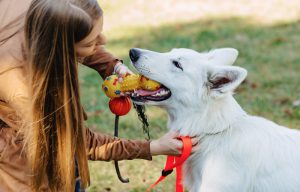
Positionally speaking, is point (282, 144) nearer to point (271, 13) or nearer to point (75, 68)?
point (75, 68)

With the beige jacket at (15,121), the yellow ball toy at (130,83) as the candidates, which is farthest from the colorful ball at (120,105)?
the beige jacket at (15,121)

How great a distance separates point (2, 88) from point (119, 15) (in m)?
8.53

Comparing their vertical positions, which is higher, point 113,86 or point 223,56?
point 223,56

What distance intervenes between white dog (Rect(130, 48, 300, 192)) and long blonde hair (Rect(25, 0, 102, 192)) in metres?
0.50

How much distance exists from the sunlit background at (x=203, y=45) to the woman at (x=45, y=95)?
1.27m

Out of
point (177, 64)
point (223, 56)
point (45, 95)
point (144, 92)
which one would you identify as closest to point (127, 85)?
point (144, 92)

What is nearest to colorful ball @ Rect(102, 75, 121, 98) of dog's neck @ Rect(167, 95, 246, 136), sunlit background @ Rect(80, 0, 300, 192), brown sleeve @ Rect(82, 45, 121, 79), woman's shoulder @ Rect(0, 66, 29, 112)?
brown sleeve @ Rect(82, 45, 121, 79)

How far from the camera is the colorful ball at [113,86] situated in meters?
3.88

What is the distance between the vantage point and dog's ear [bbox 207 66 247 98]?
138 inches

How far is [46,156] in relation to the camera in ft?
11.8

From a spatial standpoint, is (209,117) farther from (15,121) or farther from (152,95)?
(15,121)

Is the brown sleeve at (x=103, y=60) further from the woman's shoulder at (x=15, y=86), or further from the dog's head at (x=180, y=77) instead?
the woman's shoulder at (x=15, y=86)

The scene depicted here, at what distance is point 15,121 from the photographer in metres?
3.60

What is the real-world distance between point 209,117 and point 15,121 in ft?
4.22
